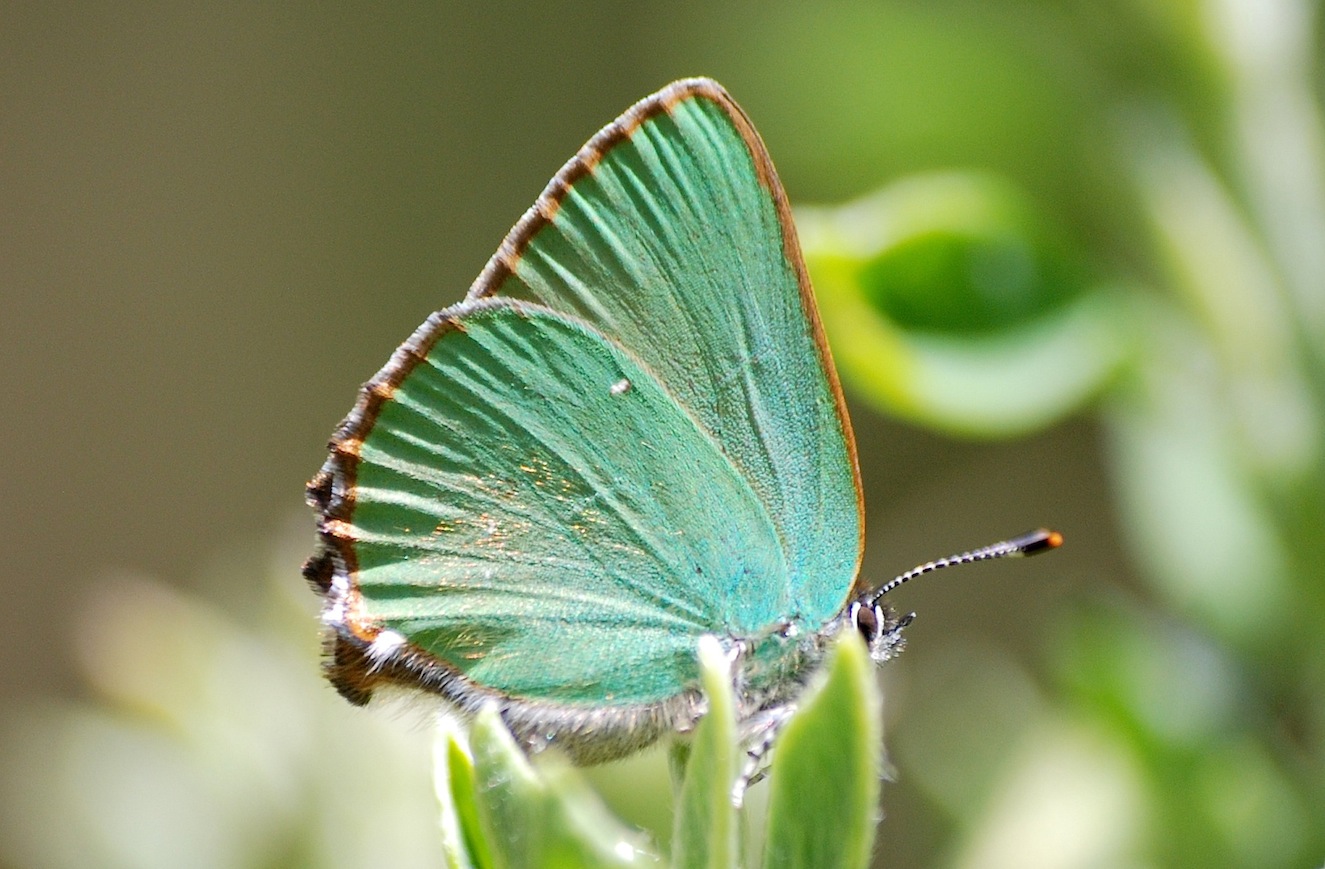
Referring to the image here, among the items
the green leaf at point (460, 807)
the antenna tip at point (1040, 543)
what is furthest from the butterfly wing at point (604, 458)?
the green leaf at point (460, 807)

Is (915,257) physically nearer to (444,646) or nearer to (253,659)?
(444,646)

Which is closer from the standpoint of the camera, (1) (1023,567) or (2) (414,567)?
(2) (414,567)

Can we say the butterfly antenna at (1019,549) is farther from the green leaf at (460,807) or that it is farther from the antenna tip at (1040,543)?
the green leaf at (460,807)

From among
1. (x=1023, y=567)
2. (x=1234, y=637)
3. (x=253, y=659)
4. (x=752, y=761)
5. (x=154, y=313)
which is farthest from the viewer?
(x=154, y=313)

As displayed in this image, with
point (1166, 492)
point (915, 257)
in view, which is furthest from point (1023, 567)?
point (915, 257)

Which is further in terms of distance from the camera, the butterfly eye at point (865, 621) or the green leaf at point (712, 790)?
the butterfly eye at point (865, 621)

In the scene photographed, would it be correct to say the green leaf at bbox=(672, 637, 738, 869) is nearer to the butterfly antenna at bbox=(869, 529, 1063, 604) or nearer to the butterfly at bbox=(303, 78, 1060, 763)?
the butterfly at bbox=(303, 78, 1060, 763)

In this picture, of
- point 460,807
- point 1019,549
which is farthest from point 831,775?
point 1019,549

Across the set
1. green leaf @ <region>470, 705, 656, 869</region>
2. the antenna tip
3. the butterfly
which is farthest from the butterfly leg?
green leaf @ <region>470, 705, 656, 869</region>
